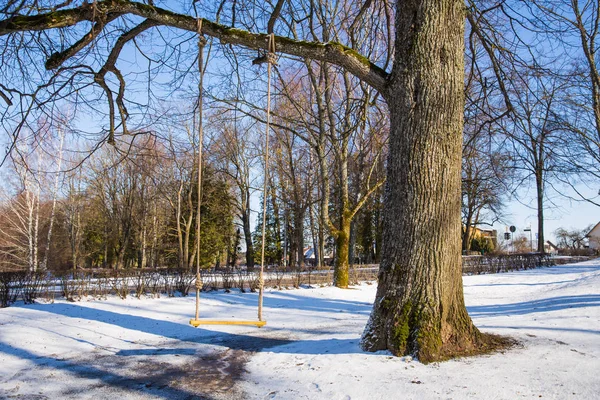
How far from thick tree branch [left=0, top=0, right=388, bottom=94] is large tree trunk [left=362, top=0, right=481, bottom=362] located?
445mm

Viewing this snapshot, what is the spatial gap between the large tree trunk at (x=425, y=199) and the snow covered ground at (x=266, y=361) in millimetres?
360

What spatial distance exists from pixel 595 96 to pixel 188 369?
14.8 metres

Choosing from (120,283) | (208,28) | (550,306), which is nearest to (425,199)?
(208,28)

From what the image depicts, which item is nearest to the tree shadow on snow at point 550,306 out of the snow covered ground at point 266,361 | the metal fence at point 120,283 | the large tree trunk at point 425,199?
the snow covered ground at point 266,361

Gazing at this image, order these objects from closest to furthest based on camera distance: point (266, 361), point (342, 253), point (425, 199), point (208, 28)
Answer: point (425, 199) → point (266, 361) → point (208, 28) → point (342, 253)

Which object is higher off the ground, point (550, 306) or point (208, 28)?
point (208, 28)

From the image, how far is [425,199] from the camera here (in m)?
4.50

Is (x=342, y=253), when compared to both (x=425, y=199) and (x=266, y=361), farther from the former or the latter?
(x=425, y=199)

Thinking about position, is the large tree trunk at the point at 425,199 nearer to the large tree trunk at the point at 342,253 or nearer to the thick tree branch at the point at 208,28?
the thick tree branch at the point at 208,28

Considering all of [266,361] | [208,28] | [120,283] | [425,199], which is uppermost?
[208,28]

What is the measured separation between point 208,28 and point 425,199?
10.9ft

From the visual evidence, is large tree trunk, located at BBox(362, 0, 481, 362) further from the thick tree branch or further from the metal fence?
the metal fence

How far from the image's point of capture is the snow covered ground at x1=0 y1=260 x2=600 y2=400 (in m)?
3.62

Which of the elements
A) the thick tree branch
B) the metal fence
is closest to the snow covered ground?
the metal fence
